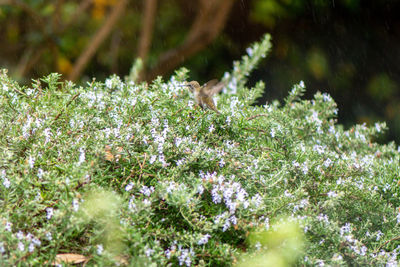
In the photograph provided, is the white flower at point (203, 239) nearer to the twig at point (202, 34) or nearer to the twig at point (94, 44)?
the twig at point (94, 44)

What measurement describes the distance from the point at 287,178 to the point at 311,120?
778mm

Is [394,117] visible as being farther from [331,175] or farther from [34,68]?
[34,68]

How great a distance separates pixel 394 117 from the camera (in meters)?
5.66

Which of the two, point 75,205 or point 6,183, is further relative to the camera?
point 6,183

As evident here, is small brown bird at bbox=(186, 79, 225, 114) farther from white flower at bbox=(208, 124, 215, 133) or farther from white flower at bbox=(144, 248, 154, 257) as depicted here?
white flower at bbox=(144, 248, 154, 257)

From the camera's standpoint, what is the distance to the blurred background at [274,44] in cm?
575

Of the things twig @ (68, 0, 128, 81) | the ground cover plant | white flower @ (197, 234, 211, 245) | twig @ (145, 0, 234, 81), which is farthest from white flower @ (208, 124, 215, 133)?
twig @ (145, 0, 234, 81)

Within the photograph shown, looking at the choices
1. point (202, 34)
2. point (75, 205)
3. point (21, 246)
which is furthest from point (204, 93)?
point (202, 34)

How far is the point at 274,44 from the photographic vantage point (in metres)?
6.47

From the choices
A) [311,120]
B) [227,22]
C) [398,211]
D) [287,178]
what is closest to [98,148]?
[287,178]

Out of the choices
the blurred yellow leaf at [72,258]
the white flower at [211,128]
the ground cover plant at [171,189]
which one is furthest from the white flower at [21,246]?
the white flower at [211,128]

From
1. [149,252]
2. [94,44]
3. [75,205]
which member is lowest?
[149,252]

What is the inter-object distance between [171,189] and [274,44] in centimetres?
541

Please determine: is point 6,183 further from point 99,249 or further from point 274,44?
point 274,44
